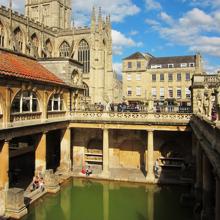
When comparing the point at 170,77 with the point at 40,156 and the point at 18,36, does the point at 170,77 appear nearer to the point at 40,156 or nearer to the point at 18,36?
the point at 18,36

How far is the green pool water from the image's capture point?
17.7m

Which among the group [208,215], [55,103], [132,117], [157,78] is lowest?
[208,215]

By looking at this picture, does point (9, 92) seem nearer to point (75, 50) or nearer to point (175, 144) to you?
point (175, 144)

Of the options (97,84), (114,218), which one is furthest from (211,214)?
(97,84)

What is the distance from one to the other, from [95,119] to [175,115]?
7.25 m

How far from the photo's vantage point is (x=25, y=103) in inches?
786

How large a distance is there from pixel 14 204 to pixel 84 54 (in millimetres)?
46713

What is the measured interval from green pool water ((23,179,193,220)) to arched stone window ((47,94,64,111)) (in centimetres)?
666

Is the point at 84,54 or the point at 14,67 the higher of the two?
the point at 84,54

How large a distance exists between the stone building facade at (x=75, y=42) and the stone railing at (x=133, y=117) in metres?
25.3

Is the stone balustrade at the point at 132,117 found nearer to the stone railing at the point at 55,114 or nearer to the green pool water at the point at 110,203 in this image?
the stone railing at the point at 55,114

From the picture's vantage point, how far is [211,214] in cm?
1398

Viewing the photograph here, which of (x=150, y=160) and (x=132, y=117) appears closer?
(x=150, y=160)

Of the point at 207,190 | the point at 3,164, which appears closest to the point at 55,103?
the point at 3,164
